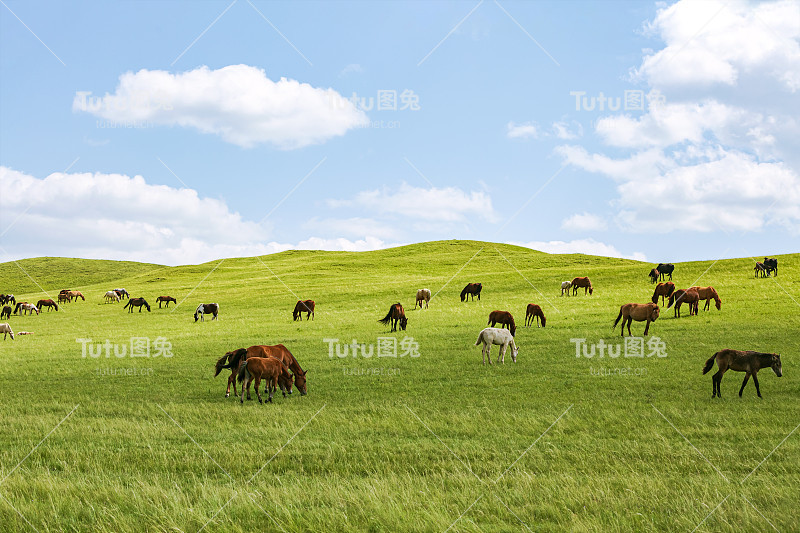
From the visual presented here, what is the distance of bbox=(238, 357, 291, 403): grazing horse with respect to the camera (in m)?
15.8

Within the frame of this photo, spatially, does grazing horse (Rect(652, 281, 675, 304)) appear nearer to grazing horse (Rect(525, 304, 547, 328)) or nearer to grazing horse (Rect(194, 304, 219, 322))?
grazing horse (Rect(525, 304, 547, 328))

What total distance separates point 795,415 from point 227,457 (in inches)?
522

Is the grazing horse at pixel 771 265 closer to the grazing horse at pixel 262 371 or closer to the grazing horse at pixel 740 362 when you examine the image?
the grazing horse at pixel 740 362

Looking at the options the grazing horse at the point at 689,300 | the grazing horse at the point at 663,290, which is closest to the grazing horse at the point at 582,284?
the grazing horse at the point at 663,290

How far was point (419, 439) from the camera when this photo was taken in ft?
36.7

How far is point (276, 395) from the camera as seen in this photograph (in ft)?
56.3

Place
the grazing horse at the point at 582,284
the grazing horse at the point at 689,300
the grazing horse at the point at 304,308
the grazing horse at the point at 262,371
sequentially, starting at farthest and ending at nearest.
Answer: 1. the grazing horse at the point at 582,284
2. the grazing horse at the point at 304,308
3. the grazing horse at the point at 689,300
4. the grazing horse at the point at 262,371

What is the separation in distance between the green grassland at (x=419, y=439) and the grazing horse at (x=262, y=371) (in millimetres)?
653

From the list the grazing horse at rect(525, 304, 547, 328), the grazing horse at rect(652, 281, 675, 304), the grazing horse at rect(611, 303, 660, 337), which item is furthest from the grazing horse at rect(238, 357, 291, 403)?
the grazing horse at rect(652, 281, 675, 304)

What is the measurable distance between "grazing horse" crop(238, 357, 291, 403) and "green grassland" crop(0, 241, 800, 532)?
653mm

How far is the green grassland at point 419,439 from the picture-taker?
6855 millimetres

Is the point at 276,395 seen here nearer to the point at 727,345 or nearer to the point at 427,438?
the point at 427,438

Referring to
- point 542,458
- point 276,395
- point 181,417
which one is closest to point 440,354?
point 276,395

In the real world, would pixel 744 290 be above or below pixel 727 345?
above
